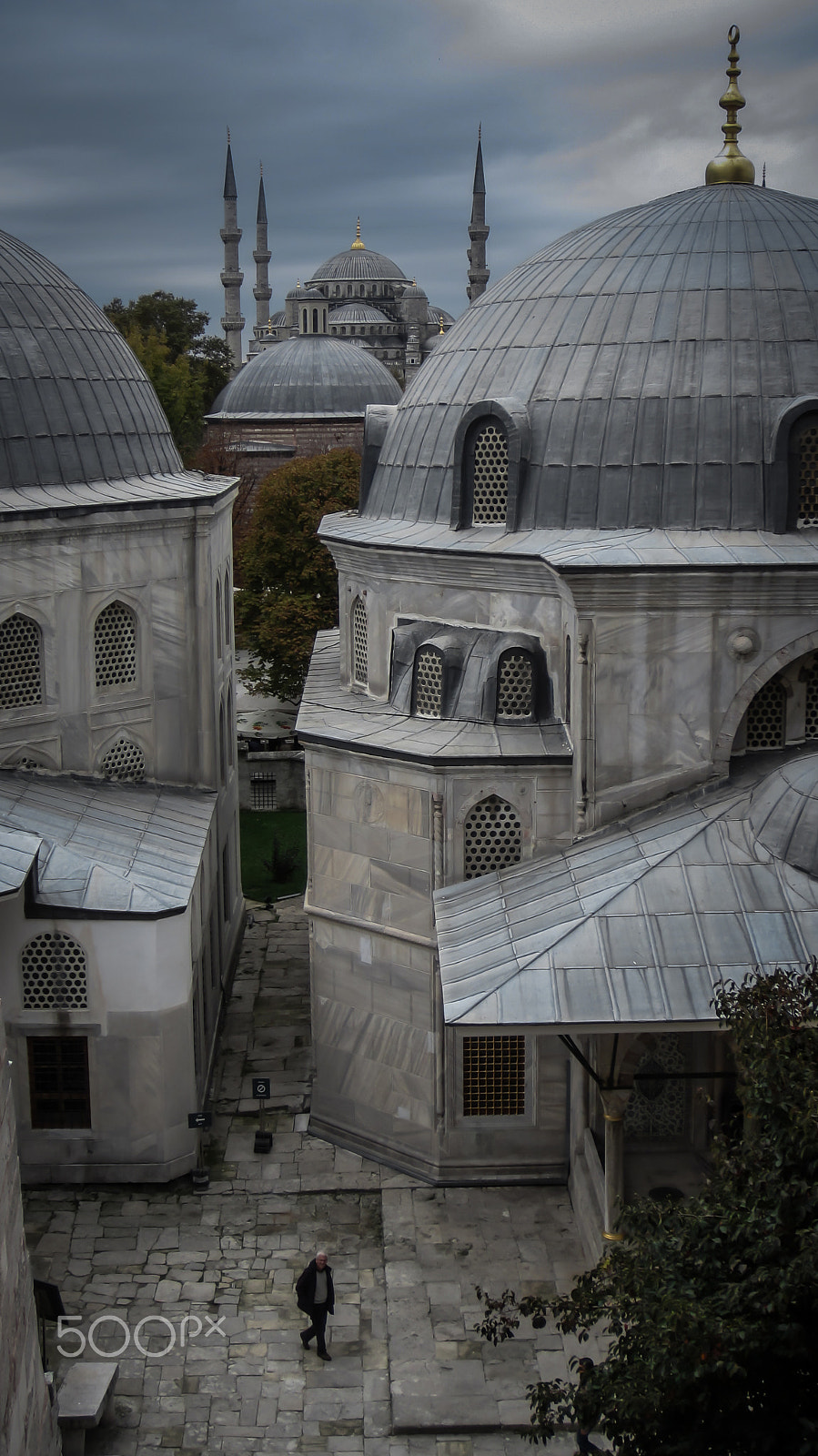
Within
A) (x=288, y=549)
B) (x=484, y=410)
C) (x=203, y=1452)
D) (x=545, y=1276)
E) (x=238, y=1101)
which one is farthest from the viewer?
(x=288, y=549)

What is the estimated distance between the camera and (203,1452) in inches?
559

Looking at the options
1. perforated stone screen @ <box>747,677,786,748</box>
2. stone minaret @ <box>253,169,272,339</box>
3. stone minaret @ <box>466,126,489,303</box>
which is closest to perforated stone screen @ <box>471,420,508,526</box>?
perforated stone screen @ <box>747,677,786,748</box>

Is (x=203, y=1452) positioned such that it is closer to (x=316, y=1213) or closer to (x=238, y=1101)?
(x=316, y=1213)

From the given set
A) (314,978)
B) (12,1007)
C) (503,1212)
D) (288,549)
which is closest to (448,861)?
(314,978)

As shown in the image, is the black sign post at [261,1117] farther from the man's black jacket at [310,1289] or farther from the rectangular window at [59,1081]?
the man's black jacket at [310,1289]

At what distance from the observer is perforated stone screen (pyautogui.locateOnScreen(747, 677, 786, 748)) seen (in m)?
17.9

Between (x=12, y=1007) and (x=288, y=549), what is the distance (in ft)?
77.4

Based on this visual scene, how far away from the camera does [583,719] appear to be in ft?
57.0

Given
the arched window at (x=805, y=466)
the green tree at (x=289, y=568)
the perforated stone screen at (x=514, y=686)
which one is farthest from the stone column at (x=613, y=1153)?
the green tree at (x=289, y=568)

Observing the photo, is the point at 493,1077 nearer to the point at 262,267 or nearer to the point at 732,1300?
the point at 732,1300

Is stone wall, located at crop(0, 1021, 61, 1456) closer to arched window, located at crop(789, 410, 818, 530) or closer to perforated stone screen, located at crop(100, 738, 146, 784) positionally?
perforated stone screen, located at crop(100, 738, 146, 784)

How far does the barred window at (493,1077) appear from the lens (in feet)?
61.4

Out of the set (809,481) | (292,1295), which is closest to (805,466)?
(809,481)

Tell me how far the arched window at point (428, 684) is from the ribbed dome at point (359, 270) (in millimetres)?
101858
